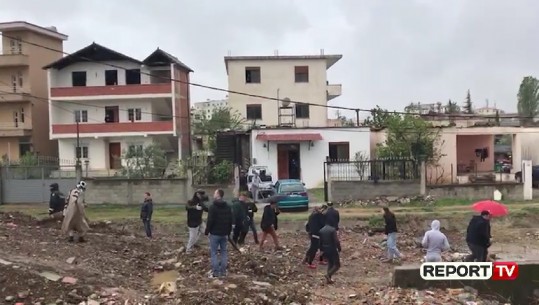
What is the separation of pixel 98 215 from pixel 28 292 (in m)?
16.2

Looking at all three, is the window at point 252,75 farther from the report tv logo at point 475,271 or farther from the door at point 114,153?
the report tv logo at point 475,271

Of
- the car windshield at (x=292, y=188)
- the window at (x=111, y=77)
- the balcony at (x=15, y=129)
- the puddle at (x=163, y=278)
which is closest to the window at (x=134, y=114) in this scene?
the window at (x=111, y=77)

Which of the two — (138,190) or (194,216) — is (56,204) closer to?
(194,216)

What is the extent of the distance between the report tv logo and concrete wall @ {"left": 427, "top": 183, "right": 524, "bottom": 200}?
15870 millimetres

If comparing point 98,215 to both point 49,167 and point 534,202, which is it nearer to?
point 49,167

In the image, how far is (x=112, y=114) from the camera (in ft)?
143

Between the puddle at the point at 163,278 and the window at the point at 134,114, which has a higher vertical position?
the window at the point at 134,114

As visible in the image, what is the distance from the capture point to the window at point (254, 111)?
151ft

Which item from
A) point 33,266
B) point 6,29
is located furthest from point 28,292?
point 6,29

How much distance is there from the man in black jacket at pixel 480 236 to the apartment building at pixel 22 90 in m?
39.4

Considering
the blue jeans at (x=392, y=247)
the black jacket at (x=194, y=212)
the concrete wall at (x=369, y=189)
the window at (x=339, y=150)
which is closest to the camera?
the black jacket at (x=194, y=212)

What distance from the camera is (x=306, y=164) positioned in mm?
34875

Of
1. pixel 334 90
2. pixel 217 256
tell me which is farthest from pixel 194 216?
pixel 334 90

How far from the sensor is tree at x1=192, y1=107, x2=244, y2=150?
42.9 meters
